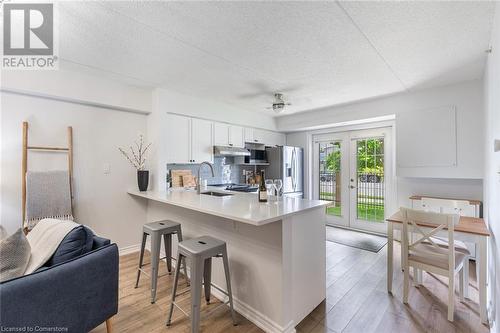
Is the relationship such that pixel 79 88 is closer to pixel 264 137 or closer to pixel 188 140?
pixel 188 140

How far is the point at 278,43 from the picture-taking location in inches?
84.2

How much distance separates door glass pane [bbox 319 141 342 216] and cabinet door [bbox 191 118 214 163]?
266cm

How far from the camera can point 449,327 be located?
6.11ft

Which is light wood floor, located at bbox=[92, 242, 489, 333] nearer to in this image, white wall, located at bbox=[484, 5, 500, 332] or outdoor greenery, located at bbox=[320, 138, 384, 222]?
white wall, located at bbox=[484, 5, 500, 332]

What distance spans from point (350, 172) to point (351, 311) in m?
3.23

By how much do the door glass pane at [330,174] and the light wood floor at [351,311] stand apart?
2.39 m

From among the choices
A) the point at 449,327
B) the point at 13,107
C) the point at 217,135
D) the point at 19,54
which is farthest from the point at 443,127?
the point at 13,107

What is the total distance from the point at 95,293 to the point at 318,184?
15.6ft

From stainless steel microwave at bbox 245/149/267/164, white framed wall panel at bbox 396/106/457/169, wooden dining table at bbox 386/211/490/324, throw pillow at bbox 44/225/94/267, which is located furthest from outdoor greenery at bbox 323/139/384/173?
throw pillow at bbox 44/225/94/267

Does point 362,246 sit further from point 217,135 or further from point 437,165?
point 217,135

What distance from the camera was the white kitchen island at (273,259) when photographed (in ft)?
5.73

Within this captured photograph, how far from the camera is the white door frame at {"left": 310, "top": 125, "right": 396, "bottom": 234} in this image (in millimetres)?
4301

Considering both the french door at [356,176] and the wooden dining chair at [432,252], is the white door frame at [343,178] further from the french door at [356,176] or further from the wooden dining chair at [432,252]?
the wooden dining chair at [432,252]

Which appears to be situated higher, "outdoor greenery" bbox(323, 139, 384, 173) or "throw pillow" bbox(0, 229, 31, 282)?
"outdoor greenery" bbox(323, 139, 384, 173)
